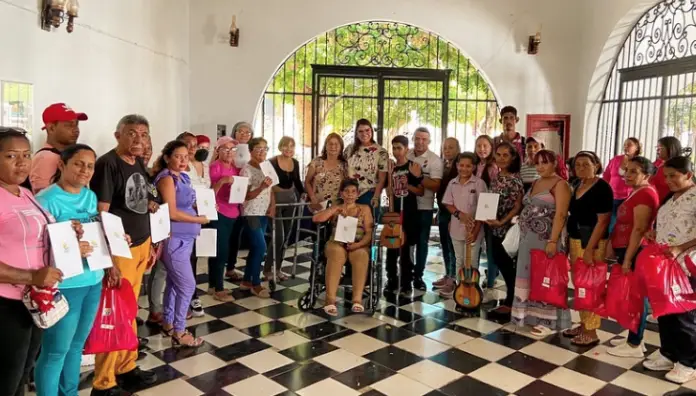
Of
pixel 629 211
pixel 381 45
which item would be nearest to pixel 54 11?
pixel 629 211

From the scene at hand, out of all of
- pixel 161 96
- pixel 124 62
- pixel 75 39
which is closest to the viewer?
pixel 75 39

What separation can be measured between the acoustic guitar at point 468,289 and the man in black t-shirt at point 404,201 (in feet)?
1.94

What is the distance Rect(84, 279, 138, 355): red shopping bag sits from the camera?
8.91ft

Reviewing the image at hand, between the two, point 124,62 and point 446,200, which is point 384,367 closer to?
point 446,200

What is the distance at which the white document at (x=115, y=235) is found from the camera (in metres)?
2.56

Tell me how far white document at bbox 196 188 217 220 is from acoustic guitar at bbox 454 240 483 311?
202 cm

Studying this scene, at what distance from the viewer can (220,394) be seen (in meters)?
3.10

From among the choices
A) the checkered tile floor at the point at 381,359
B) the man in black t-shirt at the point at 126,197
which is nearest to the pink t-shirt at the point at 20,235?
the man in black t-shirt at the point at 126,197

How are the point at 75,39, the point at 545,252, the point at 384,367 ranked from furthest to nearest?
the point at 75,39 < the point at 545,252 < the point at 384,367

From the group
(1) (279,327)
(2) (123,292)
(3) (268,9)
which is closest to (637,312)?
(1) (279,327)

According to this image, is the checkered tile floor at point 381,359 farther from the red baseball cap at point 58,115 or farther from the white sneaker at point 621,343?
the red baseball cap at point 58,115

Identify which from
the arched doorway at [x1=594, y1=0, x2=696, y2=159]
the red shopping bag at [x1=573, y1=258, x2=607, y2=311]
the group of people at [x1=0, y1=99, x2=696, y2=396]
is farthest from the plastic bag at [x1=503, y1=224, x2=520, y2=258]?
the arched doorway at [x1=594, y1=0, x2=696, y2=159]

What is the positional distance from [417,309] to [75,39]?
338 cm

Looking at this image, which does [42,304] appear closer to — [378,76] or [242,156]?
[242,156]
